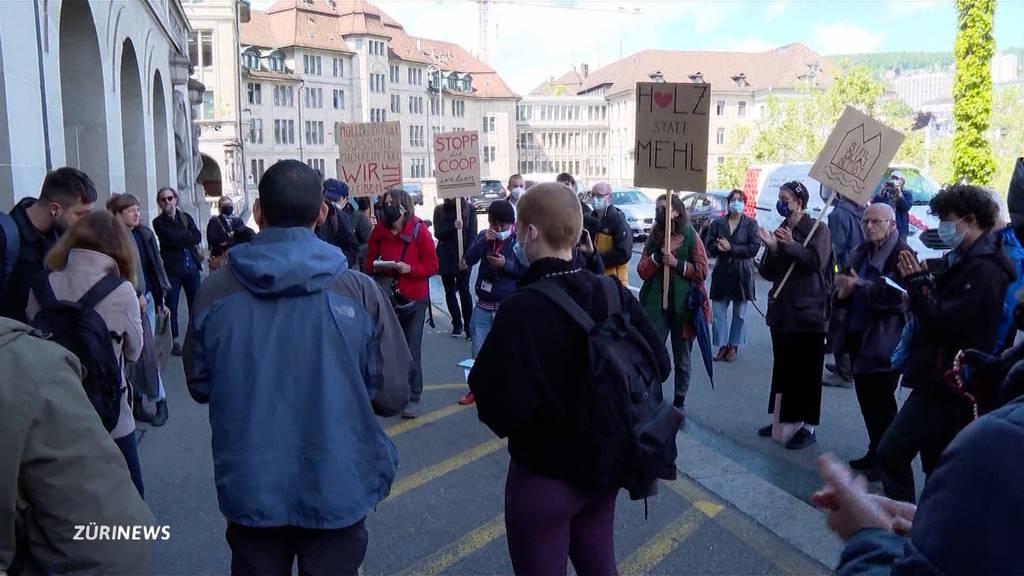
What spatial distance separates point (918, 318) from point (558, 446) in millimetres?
2400

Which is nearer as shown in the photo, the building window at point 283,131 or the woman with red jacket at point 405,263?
the woman with red jacket at point 405,263

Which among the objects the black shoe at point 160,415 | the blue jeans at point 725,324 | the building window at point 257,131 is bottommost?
the blue jeans at point 725,324

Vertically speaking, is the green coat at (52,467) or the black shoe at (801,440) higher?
the green coat at (52,467)

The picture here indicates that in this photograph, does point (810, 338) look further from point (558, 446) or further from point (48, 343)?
point (48, 343)

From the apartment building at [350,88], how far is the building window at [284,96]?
89 millimetres

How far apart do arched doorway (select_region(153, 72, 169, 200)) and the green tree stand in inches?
1119

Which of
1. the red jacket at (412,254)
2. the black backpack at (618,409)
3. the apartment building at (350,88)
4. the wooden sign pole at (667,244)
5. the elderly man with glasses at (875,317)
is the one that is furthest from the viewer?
the apartment building at (350,88)

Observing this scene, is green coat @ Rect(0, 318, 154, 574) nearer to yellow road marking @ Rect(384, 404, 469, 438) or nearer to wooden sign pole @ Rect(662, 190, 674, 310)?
yellow road marking @ Rect(384, 404, 469, 438)

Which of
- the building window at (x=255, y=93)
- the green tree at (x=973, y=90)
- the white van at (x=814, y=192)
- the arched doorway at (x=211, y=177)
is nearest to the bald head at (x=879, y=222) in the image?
the white van at (x=814, y=192)

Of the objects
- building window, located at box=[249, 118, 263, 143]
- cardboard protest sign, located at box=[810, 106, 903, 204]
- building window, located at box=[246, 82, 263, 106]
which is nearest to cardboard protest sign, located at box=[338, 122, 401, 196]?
cardboard protest sign, located at box=[810, 106, 903, 204]

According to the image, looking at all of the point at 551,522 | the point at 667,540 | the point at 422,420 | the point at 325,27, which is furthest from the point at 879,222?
the point at 325,27

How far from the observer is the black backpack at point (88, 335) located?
11.9ft

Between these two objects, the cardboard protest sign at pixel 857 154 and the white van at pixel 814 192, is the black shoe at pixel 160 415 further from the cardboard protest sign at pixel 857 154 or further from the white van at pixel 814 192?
the white van at pixel 814 192

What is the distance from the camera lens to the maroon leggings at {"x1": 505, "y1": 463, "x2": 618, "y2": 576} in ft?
9.48
